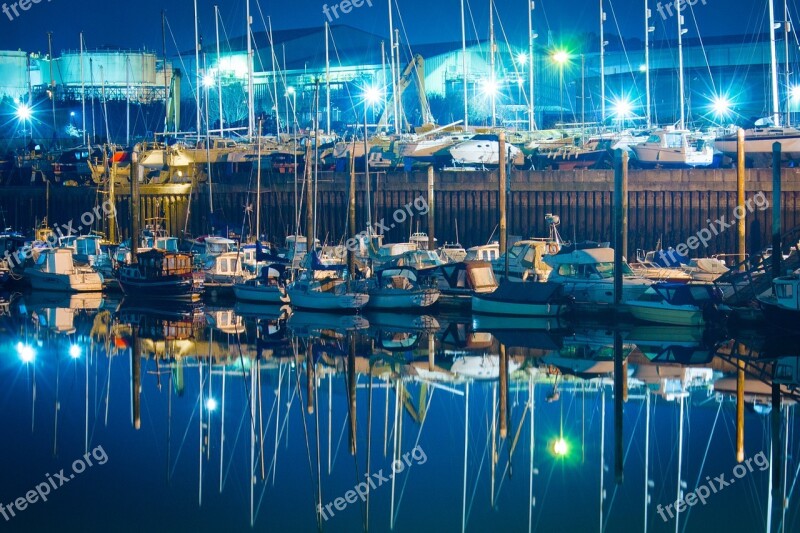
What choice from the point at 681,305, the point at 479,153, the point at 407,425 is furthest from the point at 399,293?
the point at 479,153

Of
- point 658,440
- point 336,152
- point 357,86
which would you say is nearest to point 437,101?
point 357,86

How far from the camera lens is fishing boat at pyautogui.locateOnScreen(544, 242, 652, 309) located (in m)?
36.2

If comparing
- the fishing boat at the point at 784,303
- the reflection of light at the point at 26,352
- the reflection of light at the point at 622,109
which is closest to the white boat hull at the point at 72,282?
the reflection of light at the point at 26,352

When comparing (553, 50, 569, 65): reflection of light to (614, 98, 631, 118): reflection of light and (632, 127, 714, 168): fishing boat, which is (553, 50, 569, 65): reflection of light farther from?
(632, 127, 714, 168): fishing boat

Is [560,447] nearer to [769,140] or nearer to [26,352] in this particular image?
[26,352]

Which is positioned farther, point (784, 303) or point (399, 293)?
point (399, 293)

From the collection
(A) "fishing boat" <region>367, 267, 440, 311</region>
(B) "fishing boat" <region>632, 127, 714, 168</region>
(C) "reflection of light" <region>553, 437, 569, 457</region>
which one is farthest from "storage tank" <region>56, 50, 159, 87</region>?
(C) "reflection of light" <region>553, 437, 569, 457</region>

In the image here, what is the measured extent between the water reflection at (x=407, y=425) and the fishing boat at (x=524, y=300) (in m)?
0.48

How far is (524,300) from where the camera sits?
36719 millimetres

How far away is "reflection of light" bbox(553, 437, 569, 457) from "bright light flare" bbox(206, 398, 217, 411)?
7588 mm

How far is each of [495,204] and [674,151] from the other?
888cm

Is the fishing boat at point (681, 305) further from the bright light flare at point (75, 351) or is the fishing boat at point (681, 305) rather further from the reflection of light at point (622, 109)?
the reflection of light at point (622, 109)

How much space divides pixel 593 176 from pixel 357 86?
166 ft

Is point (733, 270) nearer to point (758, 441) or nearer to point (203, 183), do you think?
point (758, 441)
